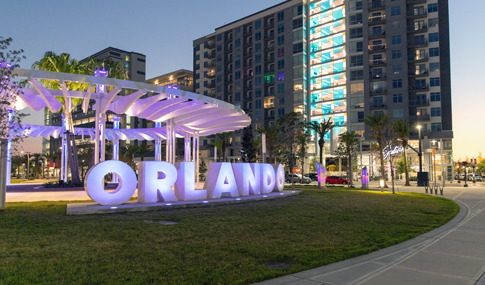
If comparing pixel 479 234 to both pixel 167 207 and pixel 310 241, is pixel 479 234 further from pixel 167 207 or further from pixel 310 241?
pixel 167 207

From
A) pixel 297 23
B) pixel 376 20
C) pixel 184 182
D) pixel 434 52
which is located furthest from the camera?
pixel 297 23

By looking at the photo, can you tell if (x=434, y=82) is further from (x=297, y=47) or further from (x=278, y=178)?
A: (x=278, y=178)

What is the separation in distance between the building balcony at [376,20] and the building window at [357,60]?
24.7ft

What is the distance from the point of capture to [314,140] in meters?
77.6

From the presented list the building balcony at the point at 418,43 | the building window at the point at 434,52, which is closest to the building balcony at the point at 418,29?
the building balcony at the point at 418,43

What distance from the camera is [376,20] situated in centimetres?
7281

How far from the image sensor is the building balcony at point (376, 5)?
72.2 m

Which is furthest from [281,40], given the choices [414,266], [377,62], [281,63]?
[414,266]

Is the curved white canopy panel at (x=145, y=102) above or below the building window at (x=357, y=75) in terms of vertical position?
below

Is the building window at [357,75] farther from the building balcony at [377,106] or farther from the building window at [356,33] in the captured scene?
the building window at [356,33]

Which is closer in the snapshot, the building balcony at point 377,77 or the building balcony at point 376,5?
the building balcony at point 377,77

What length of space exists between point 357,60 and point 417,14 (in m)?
15.0

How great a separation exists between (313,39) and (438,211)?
71758 mm

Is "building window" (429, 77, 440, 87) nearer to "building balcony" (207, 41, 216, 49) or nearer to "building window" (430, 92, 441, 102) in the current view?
"building window" (430, 92, 441, 102)
